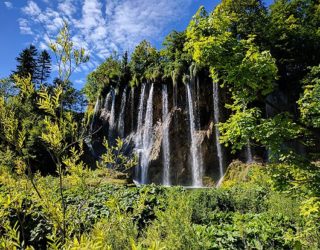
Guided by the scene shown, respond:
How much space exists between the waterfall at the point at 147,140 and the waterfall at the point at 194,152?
364 cm

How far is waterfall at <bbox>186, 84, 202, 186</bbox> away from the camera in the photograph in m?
21.7

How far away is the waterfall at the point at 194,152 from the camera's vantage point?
856 inches

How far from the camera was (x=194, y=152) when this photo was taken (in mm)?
22484

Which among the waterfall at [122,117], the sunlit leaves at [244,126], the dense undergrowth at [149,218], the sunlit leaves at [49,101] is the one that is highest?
the waterfall at [122,117]

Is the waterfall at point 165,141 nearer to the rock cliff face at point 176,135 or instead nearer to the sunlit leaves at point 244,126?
the rock cliff face at point 176,135

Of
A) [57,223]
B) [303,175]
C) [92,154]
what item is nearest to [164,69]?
[92,154]

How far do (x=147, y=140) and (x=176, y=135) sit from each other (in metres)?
2.81

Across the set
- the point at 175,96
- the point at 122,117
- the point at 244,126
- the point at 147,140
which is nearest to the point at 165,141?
the point at 147,140

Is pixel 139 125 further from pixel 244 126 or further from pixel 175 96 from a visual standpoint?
pixel 244 126

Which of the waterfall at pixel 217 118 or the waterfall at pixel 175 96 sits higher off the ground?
the waterfall at pixel 175 96

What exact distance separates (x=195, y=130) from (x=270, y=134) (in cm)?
1853

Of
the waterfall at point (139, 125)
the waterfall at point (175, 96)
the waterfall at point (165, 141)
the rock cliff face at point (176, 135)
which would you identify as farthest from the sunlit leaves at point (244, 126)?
the waterfall at point (139, 125)

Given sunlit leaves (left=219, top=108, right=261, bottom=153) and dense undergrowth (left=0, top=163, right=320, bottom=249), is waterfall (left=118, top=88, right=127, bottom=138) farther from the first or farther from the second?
sunlit leaves (left=219, top=108, right=261, bottom=153)

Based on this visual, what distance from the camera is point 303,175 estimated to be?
15.1ft
